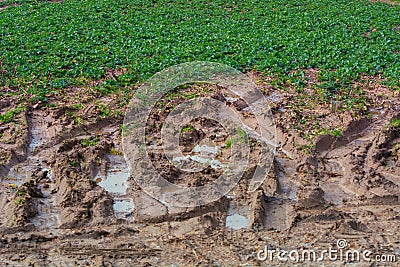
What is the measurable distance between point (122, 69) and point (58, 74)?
61.4 inches

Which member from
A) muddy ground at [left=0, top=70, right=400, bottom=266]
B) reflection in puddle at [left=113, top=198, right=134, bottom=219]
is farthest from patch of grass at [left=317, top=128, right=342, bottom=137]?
reflection in puddle at [left=113, top=198, right=134, bottom=219]

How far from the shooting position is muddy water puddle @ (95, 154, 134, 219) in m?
8.47

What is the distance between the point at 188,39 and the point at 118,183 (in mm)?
9261

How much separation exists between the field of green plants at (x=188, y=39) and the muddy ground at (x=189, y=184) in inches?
71.8

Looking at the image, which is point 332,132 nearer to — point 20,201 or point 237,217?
point 237,217

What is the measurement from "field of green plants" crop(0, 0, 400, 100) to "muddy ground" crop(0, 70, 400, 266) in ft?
5.98

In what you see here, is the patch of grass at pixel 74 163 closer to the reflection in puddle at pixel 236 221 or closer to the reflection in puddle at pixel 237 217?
the reflection in puddle at pixel 237 217

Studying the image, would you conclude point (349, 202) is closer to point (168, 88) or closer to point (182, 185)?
point (182, 185)

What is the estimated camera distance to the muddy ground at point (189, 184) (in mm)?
7355

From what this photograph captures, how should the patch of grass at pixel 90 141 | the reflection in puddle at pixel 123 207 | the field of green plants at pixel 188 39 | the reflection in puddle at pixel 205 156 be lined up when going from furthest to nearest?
1. the field of green plants at pixel 188 39
2. the patch of grass at pixel 90 141
3. the reflection in puddle at pixel 205 156
4. the reflection in puddle at pixel 123 207

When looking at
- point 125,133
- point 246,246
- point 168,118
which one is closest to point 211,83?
point 168,118

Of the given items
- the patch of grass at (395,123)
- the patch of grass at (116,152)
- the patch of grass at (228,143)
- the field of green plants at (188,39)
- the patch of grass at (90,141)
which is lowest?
the patch of grass at (116,152)

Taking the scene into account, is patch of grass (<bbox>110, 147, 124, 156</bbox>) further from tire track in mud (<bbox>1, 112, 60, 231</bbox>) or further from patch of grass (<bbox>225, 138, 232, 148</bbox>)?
patch of grass (<bbox>225, 138, 232, 148</bbox>)

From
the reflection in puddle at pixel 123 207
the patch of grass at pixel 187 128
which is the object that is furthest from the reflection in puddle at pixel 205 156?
the reflection in puddle at pixel 123 207
